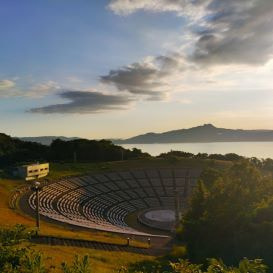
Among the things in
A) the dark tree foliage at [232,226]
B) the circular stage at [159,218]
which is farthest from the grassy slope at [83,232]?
the circular stage at [159,218]

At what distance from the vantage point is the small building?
5506 cm

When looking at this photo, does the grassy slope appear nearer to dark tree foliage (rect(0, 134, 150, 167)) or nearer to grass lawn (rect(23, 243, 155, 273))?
grass lawn (rect(23, 243, 155, 273))

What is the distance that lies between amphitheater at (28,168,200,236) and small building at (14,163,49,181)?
147 inches

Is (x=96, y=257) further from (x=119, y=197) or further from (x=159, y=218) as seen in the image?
(x=119, y=197)

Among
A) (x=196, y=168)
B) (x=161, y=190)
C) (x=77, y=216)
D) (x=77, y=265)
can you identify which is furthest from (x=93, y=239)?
(x=196, y=168)

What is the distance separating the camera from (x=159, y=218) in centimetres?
4584

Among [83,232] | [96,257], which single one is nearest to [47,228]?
[83,232]

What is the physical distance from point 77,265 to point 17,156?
3222 inches

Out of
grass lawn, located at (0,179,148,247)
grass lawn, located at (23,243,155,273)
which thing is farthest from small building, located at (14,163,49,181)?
grass lawn, located at (23,243,155,273)

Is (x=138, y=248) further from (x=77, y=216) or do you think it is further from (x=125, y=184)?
(x=125, y=184)

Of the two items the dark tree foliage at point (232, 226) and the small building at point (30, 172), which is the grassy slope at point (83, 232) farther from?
the dark tree foliage at point (232, 226)

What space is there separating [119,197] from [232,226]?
3514cm

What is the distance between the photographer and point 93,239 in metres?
26.5

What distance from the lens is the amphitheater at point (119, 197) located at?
44000mm
